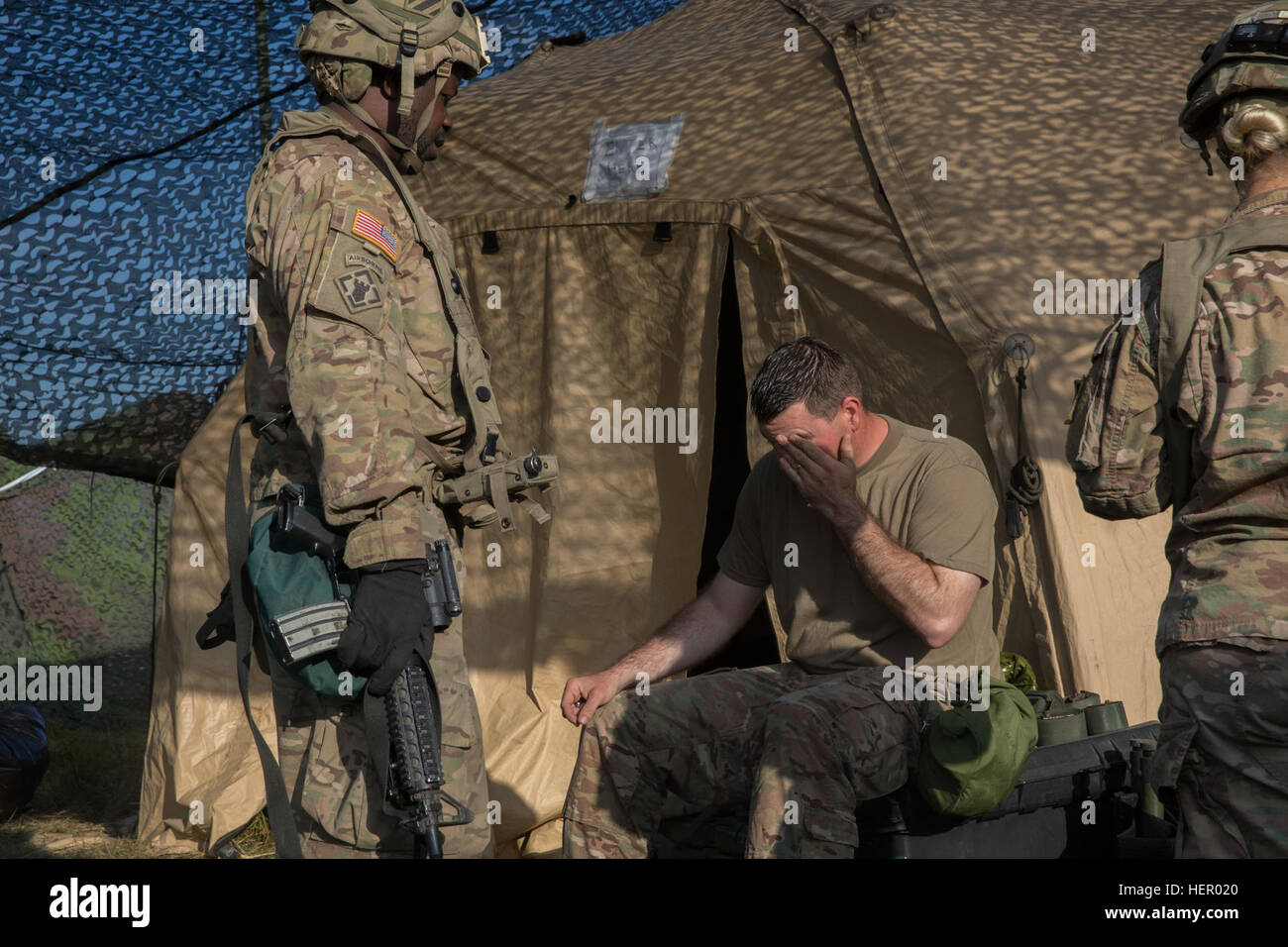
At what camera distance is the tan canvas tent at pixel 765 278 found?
331cm

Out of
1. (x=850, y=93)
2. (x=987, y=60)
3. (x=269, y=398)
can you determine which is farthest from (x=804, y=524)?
(x=987, y=60)

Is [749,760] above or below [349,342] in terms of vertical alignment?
below

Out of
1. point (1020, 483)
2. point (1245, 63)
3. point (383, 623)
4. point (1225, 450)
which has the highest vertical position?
point (1245, 63)

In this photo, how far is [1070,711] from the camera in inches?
109

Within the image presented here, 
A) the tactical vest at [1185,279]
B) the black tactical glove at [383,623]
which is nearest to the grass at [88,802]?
the black tactical glove at [383,623]

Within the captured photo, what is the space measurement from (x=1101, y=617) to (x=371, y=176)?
1938 mm

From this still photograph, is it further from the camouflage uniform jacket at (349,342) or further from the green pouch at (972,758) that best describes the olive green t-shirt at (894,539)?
the camouflage uniform jacket at (349,342)

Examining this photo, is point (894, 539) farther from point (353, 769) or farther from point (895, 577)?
point (353, 769)

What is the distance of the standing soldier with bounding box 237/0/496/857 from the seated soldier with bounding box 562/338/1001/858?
1.38 ft

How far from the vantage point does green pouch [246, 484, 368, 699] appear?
2066 millimetres

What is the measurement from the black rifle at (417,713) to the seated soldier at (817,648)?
50 centimetres

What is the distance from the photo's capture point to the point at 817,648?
2686 millimetres

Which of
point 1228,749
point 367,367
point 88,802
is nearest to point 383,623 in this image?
point 367,367

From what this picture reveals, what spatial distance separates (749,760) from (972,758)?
46cm
